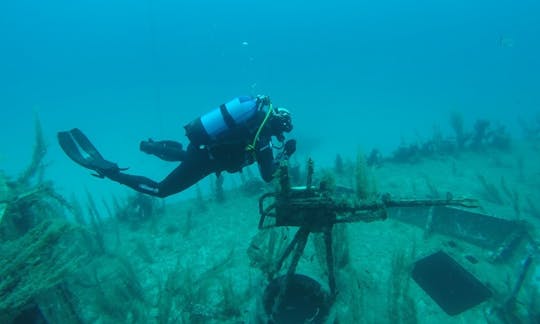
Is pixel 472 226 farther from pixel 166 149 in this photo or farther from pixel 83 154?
pixel 83 154

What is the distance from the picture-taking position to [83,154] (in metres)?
6.41

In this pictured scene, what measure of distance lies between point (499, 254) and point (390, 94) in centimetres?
8993

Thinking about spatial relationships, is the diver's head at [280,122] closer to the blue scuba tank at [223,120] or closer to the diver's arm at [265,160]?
the blue scuba tank at [223,120]

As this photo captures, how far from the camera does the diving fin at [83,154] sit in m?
6.04

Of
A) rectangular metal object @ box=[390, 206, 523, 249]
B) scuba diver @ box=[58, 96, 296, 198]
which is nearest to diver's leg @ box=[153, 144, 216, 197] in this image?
scuba diver @ box=[58, 96, 296, 198]

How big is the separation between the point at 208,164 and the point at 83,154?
2711 millimetres

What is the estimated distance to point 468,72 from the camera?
134 m

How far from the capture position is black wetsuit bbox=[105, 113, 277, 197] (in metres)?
4.76

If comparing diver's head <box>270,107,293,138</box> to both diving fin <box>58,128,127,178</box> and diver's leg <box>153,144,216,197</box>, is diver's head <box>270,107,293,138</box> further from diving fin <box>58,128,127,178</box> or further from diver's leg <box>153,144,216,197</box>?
diving fin <box>58,128,127,178</box>

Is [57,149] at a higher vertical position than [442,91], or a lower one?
higher

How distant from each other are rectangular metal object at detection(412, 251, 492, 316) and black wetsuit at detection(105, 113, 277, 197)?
3817 millimetres

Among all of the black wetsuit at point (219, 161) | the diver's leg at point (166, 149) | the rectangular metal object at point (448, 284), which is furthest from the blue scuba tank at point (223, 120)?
the rectangular metal object at point (448, 284)

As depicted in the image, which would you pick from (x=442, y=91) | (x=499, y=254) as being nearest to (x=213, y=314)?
(x=499, y=254)

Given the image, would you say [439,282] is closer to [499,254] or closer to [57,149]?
[499,254]
